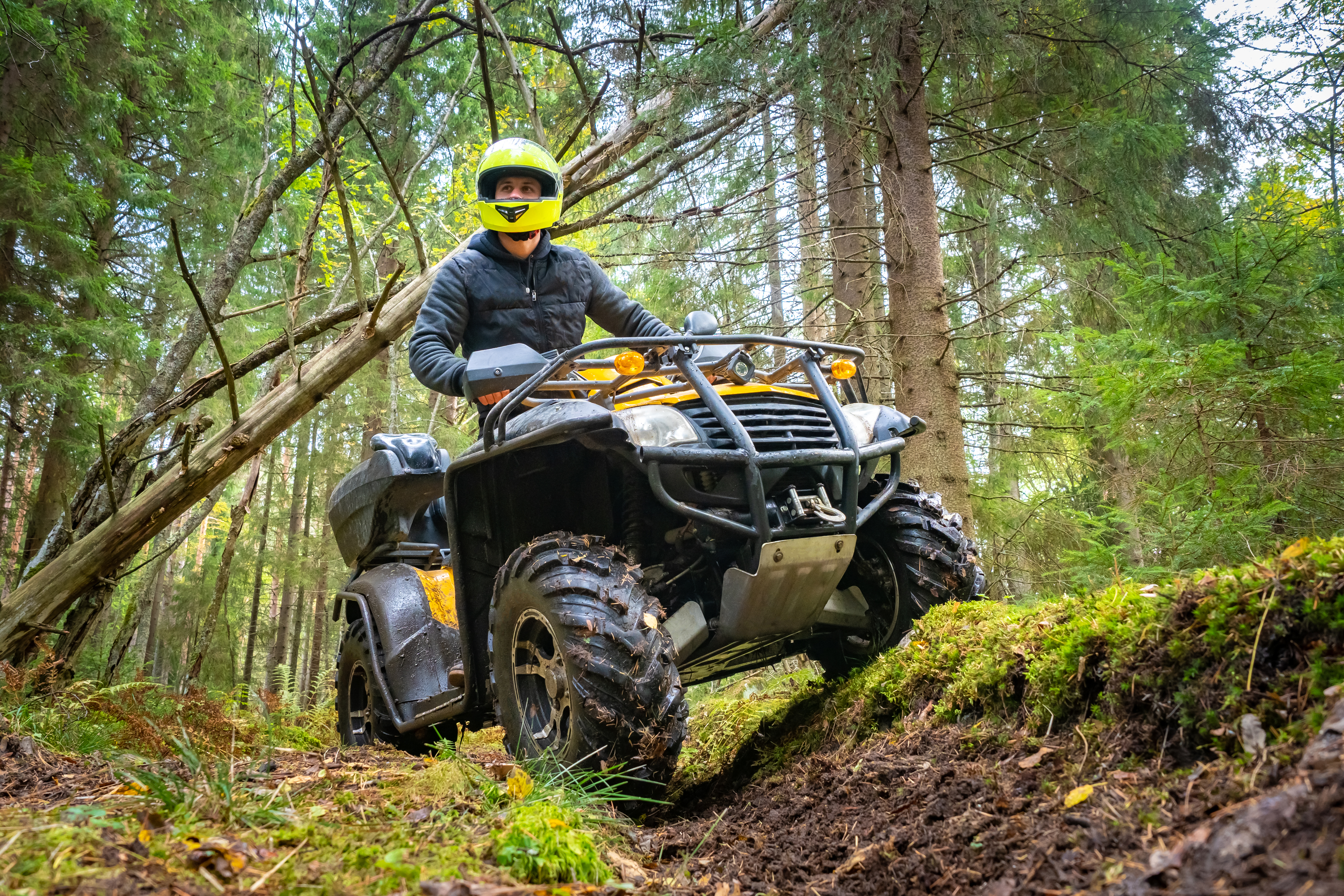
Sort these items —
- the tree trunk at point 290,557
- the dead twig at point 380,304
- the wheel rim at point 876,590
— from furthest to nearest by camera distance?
the tree trunk at point 290,557
the dead twig at point 380,304
the wheel rim at point 876,590

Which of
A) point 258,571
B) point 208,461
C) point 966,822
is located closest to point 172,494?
point 208,461

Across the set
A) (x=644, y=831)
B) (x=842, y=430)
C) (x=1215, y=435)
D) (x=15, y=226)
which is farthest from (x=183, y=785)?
(x=15, y=226)

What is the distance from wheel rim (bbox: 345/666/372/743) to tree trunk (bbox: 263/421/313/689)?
10.8 meters

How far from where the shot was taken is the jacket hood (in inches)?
161

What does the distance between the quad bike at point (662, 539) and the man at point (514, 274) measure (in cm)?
41

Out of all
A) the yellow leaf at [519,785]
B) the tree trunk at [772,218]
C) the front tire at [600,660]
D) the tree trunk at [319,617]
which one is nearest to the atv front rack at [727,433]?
the front tire at [600,660]

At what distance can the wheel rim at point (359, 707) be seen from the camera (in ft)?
15.3

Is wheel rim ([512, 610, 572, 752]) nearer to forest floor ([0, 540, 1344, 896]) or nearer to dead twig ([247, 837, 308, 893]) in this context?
forest floor ([0, 540, 1344, 896])

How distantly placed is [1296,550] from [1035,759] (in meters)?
0.77

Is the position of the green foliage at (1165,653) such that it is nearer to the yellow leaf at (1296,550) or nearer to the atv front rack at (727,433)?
the yellow leaf at (1296,550)

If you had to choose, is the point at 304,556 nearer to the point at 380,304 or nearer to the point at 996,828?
the point at 380,304

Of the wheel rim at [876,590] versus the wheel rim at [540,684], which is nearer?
the wheel rim at [540,684]

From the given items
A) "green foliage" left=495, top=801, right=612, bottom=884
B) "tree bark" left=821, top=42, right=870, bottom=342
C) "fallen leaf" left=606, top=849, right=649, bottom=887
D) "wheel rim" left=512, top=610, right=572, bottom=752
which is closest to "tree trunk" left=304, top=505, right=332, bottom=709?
"tree bark" left=821, top=42, right=870, bottom=342

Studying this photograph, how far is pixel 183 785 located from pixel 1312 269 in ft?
23.1
